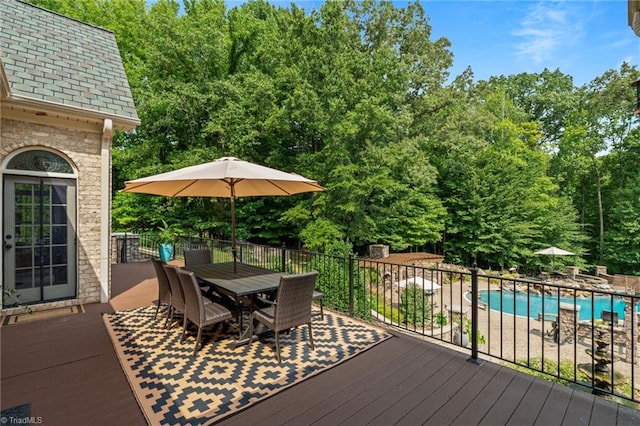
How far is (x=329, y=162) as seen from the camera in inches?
463

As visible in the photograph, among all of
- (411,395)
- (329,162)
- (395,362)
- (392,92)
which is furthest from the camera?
(392,92)

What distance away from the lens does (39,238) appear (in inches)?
181

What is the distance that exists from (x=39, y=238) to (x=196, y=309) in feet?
10.8

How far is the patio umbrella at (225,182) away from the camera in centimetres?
342

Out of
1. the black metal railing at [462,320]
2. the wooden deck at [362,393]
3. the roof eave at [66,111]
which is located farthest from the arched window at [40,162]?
the black metal railing at [462,320]

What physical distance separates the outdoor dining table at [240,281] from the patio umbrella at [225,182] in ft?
1.05

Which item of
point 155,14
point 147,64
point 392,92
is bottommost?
point 392,92

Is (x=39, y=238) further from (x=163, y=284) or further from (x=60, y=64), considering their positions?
(x=60, y=64)

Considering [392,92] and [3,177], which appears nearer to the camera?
[3,177]

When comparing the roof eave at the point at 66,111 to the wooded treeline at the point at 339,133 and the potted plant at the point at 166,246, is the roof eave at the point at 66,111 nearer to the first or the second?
the potted plant at the point at 166,246

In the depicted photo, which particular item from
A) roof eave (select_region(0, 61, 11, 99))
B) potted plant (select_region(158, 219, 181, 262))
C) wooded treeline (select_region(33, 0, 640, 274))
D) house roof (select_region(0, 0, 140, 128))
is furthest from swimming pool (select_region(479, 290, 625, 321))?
roof eave (select_region(0, 61, 11, 99))

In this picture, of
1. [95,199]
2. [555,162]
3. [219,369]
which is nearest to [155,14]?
[95,199]

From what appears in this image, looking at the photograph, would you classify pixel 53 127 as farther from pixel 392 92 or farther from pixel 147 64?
pixel 392 92

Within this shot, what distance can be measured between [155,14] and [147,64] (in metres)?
2.13
